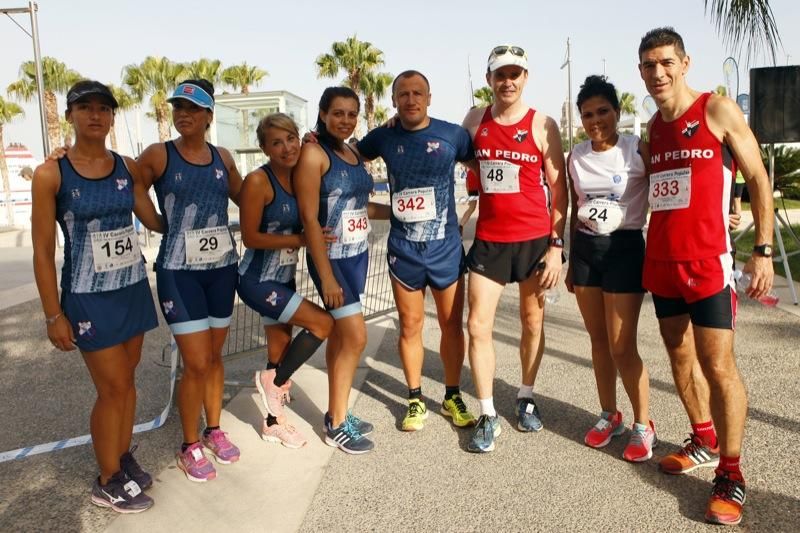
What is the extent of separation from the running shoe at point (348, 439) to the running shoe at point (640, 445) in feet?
4.64

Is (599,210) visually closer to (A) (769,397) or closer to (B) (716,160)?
(B) (716,160)

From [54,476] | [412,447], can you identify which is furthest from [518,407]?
[54,476]

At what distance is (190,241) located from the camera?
333 centimetres

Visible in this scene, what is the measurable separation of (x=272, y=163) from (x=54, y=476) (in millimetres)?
2094

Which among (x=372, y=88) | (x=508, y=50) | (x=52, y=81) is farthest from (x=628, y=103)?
(x=508, y=50)

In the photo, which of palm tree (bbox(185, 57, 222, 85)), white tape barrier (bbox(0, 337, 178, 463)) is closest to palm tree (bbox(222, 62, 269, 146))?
palm tree (bbox(185, 57, 222, 85))

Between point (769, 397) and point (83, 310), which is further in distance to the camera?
point (769, 397)

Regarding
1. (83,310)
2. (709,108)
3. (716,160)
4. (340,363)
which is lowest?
(340,363)

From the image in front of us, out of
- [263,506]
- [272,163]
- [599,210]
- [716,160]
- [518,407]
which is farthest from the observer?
[518,407]

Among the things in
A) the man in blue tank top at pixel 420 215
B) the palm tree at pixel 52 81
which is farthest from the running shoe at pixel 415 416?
the palm tree at pixel 52 81

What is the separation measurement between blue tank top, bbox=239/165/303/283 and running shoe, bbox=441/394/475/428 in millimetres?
1312

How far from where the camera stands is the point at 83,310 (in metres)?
2.97

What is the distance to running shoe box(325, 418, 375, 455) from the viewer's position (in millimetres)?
3650

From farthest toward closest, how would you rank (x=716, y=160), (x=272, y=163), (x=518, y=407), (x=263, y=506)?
(x=518, y=407) < (x=272, y=163) < (x=263, y=506) < (x=716, y=160)
